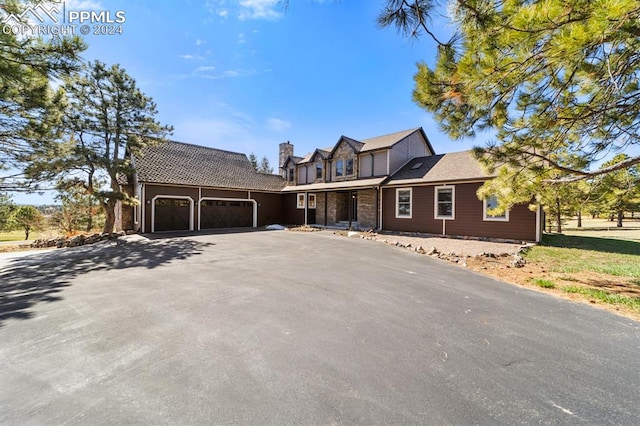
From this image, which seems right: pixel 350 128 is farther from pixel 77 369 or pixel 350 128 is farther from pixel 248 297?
pixel 77 369

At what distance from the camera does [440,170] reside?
14141mm

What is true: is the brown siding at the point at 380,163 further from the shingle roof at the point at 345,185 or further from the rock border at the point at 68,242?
the rock border at the point at 68,242

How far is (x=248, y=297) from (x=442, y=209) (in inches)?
462

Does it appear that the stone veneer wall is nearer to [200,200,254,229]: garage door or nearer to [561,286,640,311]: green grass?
[200,200,254,229]: garage door

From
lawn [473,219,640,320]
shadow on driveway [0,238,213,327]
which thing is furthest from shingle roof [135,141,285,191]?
lawn [473,219,640,320]

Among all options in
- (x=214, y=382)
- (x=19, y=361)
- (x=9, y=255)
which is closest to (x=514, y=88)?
(x=214, y=382)

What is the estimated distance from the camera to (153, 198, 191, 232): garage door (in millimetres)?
14922

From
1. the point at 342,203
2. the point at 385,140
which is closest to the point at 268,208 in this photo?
the point at 342,203

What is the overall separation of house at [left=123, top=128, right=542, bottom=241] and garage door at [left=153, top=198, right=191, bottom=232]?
0.05m

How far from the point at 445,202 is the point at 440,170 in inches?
77.2

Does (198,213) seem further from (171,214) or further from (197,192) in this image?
(171,214)

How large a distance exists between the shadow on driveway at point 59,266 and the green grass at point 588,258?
35.6 ft

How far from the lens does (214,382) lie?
2312 mm

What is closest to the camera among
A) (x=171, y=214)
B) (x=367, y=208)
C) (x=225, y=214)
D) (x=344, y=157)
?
(x=171, y=214)
